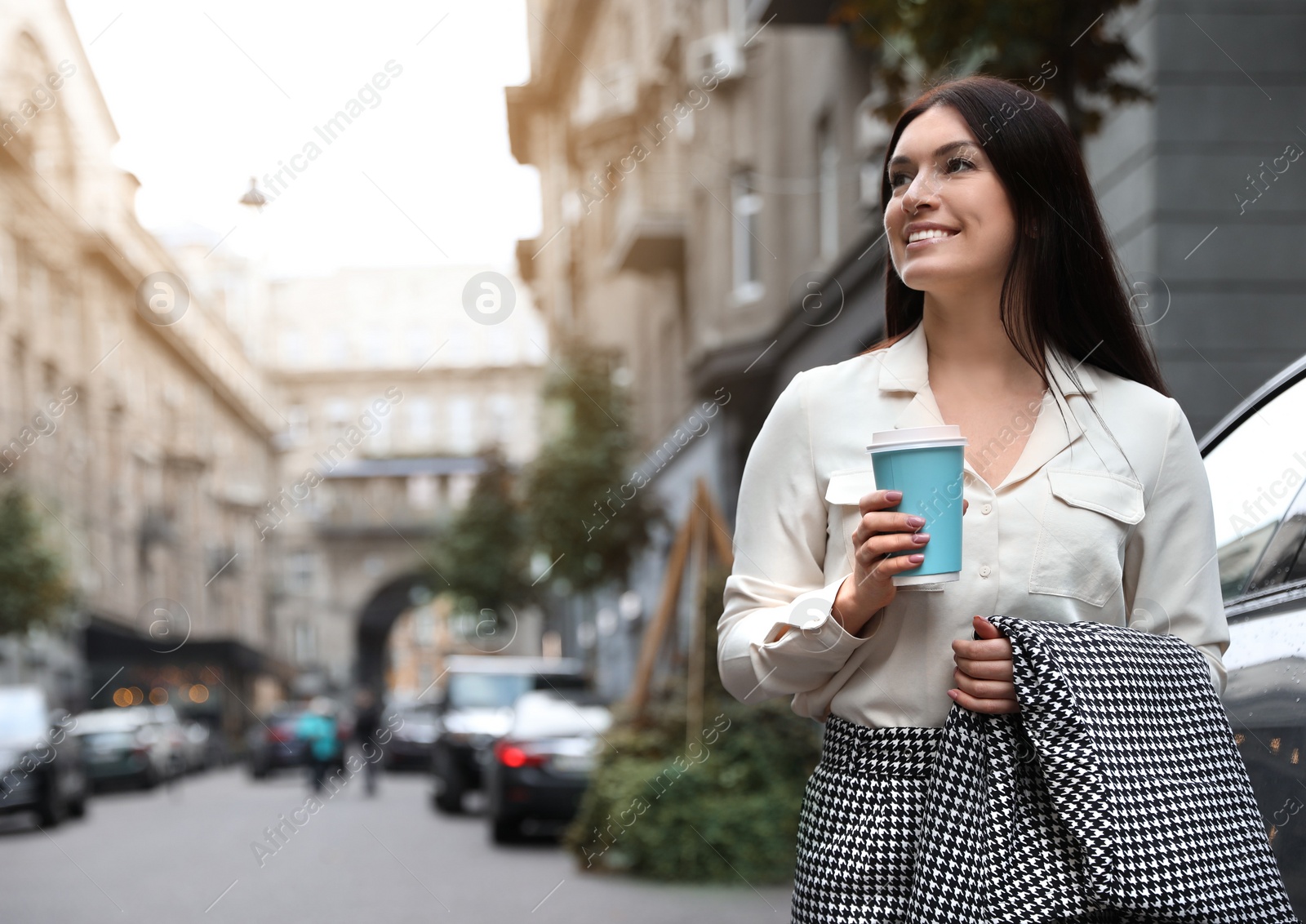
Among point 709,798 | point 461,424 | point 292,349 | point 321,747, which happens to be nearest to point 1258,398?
point 709,798

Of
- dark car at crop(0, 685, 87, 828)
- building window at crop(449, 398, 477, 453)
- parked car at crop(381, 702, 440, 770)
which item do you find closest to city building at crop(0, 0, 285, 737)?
parked car at crop(381, 702, 440, 770)

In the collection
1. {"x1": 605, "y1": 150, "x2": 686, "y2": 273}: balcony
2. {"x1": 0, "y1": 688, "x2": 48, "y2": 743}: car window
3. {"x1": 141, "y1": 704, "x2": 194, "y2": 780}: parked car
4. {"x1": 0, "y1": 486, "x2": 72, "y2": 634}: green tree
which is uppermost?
{"x1": 605, "y1": 150, "x2": 686, "y2": 273}: balcony

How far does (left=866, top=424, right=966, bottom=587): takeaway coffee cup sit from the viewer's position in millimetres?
1812

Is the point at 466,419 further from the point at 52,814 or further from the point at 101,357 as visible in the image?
the point at 52,814

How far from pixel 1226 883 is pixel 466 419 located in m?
76.4

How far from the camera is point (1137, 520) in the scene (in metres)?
1.97

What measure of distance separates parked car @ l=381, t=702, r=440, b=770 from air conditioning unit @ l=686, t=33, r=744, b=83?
16.2 meters

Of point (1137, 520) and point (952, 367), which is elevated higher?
point (952, 367)

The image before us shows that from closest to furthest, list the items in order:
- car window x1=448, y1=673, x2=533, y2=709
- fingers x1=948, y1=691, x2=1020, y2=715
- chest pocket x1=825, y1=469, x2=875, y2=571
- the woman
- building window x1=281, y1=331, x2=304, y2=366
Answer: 1. fingers x1=948, y1=691, x2=1020, y2=715
2. the woman
3. chest pocket x1=825, y1=469, x2=875, y2=571
4. car window x1=448, y1=673, x2=533, y2=709
5. building window x1=281, y1=331, x2=304, y2=366

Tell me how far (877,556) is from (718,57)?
18.1m

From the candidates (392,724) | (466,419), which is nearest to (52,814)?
(392,724)

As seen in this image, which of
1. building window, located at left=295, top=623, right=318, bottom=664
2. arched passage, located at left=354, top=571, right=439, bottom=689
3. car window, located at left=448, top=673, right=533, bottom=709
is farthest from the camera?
arched passage, located at left=354, top=571, right=439, bottom=689

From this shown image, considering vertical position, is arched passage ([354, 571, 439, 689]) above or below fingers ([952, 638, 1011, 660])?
below

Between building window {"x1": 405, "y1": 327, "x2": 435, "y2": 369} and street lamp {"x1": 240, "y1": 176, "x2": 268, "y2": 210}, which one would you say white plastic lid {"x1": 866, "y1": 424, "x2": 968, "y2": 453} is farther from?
building window {"x1": 405, "y1": 327, "x2": 435, "y2": 369}
